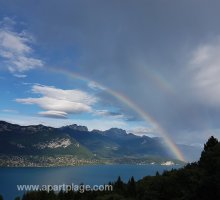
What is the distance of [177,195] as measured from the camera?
60375 mm

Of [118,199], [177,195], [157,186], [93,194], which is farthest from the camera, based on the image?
[93,194]

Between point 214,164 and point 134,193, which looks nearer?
point 214,164

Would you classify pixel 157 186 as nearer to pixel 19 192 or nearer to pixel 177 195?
pixel 177 195

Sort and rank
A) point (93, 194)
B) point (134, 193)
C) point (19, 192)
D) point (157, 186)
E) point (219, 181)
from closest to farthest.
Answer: point (219, 181)
point (157, 186)
point (134, 193)
point (93, 194)
point (19, 192)

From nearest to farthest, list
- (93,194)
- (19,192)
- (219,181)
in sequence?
(219,181), (93,194), (19,192)

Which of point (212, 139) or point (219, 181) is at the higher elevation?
point (212, 139)

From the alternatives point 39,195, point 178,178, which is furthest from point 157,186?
point 39,195

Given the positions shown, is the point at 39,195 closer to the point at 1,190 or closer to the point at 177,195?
the point at 177,195

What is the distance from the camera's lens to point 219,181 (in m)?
43.6

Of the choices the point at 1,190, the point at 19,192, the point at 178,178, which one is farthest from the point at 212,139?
the point at 1,190

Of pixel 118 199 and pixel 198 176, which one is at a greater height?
pixel 198 176

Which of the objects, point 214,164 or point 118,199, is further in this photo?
point 118,199

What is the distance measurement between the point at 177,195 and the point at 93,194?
4157 centimetres

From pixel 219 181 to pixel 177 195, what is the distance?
1816 centimetres
